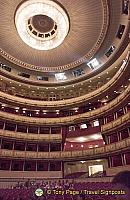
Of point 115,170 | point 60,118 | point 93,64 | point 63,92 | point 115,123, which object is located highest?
point 93,64

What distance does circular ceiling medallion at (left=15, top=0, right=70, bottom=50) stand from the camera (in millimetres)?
25766

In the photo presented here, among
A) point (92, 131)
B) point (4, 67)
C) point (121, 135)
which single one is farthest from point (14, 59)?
point (121, 135)

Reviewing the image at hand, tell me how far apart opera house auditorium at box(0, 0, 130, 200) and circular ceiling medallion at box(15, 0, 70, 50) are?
0.11 metres

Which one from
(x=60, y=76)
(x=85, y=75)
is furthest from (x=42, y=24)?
(x=85, y=75)

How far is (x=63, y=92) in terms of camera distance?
1390 inches

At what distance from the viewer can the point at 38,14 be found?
26.7 meters

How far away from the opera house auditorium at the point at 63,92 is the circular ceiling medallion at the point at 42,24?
0.11 meters

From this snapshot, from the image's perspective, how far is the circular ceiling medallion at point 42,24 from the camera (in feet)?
84.5

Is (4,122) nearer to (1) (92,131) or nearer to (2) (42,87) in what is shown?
(2) (42,87)

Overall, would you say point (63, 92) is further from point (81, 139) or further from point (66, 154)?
point (66, 154)

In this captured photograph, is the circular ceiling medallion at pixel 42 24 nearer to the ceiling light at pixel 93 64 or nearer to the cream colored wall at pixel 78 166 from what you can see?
the ceiling light at pixel 93 64

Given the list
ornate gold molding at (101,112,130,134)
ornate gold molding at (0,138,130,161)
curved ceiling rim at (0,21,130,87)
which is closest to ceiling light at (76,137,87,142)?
ornate gold molding at (0,138,130,161)

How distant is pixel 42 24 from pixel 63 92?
1086cm

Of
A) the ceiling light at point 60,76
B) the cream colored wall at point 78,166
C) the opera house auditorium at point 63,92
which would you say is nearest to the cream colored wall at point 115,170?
the opera house auditorium at point 63,92
